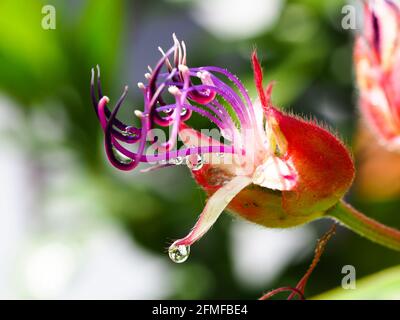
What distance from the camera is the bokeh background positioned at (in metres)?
1.60

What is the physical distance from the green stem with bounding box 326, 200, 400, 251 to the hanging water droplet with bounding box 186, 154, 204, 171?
0.15 metres

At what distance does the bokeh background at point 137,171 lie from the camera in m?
1.60

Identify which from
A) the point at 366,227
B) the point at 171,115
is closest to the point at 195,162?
the point at 171,115

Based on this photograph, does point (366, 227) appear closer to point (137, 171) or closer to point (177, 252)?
point (177, 252)

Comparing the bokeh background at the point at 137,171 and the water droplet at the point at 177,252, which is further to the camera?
the bokeh background at the point at 137,171

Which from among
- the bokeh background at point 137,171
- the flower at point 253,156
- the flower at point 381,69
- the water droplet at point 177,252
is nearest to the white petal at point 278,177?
the flower at point 253,156

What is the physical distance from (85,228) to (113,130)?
0.93 m

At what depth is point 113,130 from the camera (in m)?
0.85

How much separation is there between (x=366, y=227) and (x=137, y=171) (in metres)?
0.87

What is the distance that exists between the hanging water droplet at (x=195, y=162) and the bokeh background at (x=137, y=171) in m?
0.66

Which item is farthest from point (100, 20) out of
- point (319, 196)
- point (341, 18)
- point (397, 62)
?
point (319, 196)

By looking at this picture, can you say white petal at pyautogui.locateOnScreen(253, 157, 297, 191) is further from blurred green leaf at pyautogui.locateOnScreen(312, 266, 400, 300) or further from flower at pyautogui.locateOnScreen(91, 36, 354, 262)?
blurred green leaf at pyautogui.locateOnScreen(312, 266, 400, 300)

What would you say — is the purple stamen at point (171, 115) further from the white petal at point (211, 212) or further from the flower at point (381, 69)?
the flower at point (381, 69)
